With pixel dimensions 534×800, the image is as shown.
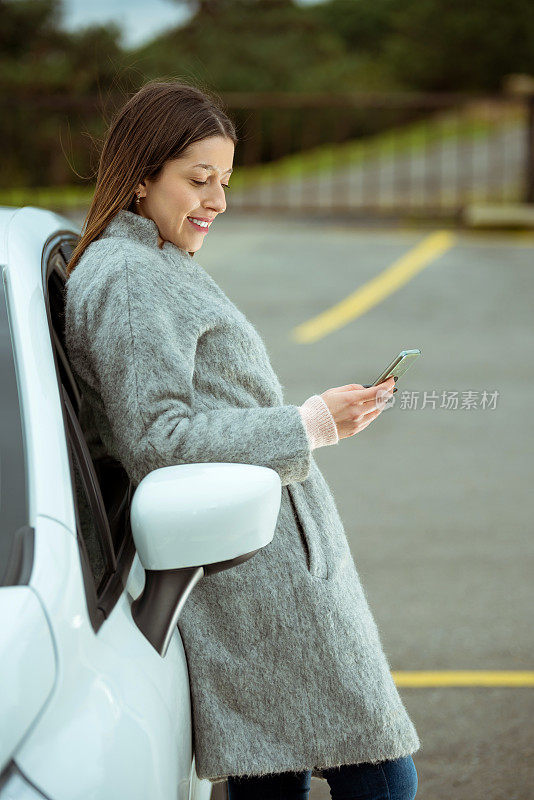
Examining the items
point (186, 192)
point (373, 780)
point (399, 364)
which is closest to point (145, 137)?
point (186, 192)

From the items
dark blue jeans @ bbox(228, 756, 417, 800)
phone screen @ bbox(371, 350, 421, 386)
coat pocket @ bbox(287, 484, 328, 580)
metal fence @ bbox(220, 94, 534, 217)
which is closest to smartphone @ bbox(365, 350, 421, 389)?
phone screen @ bbox(371, 350, 421, 386)

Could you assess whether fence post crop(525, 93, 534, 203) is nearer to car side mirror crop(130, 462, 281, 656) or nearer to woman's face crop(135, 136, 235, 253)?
woman's face crop(135, 136, 235, 253)

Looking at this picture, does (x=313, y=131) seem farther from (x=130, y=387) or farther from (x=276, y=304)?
(x=130, y=387)

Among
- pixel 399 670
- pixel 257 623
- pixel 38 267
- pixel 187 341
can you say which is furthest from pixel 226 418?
pixel 399 670

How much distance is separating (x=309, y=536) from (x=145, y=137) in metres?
0.67

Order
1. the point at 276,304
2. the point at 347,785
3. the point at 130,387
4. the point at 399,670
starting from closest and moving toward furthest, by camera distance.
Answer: the point at 130,387 → the point at 347,785 → the point at 399,670 → the point at 276,304

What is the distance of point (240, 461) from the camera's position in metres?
1.57

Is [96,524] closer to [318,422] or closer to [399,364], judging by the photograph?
[318,422]

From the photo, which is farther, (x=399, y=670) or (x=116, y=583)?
(x=399, y=670)

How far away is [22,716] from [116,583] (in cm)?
39

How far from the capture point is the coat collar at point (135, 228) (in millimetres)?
1666

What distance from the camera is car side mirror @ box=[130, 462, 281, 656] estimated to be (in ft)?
4.66

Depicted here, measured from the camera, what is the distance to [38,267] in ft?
A: 5.88

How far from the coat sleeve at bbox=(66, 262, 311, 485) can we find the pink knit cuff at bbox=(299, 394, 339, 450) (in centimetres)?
2
